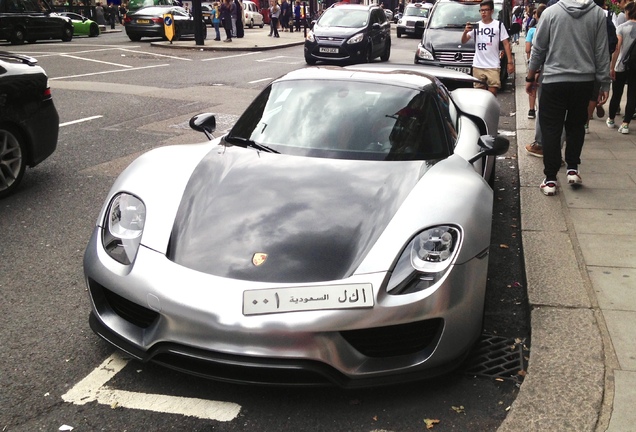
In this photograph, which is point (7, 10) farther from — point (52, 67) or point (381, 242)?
point (381, 242)

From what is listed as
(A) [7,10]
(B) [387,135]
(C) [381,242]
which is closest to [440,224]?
(C) [381,242]

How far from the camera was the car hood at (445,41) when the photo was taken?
14.6 m

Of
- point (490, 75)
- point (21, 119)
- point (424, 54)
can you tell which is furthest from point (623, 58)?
point (21, 119)

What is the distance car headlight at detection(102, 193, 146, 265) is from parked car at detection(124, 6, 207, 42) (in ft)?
87.1

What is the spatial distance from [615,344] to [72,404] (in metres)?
2.64

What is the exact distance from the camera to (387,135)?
426 centimetres

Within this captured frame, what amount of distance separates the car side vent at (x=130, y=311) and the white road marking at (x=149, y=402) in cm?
31

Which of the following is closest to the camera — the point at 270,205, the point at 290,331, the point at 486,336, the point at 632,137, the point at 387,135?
the point at 290,331

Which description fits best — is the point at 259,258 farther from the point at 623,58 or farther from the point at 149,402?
the point at 623,58

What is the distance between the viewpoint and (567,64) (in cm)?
615

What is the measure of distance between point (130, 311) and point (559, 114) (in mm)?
4510

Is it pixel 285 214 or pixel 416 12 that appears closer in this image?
pixel 285 214

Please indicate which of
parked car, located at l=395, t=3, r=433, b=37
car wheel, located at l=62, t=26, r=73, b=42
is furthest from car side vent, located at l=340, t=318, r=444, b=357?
parked car, located at l=395, t=3, r=433, b=37

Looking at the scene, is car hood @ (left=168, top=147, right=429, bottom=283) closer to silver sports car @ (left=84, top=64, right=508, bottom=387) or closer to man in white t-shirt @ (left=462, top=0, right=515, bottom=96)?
silver sports car @ (left=84, top=64, right=508, bottom=387)
